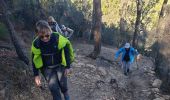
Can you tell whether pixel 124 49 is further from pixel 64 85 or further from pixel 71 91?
pixel 64 85

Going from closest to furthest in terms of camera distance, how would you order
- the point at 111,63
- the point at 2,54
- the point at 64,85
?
1. the point at 64,85
2. the point at 2,54
3. the point at 111,63

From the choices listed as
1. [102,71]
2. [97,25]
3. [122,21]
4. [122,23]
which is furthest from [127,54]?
[122,23]

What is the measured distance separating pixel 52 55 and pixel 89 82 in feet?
17.7

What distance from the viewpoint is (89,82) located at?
11664 mm

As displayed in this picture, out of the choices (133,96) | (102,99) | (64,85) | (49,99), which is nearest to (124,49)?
(133,96)

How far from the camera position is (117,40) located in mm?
27672

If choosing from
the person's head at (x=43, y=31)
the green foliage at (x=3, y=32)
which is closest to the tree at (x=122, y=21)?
the green foliage at (x=3, y=32)

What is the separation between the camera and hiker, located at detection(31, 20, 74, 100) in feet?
20.5

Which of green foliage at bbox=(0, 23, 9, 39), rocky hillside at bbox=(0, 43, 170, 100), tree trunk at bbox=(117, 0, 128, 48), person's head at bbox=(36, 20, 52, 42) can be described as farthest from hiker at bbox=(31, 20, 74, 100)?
tree trunk at bbox=(117, 0, 128, 48)

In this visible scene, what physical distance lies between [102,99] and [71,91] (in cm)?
102

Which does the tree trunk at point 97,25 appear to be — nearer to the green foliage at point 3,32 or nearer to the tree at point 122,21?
the green foliage at point 3,32

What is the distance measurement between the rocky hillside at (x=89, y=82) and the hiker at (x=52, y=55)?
1401 mm

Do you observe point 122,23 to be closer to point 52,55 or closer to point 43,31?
point 52,55

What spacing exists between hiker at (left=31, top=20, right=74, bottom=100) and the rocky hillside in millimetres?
1401
